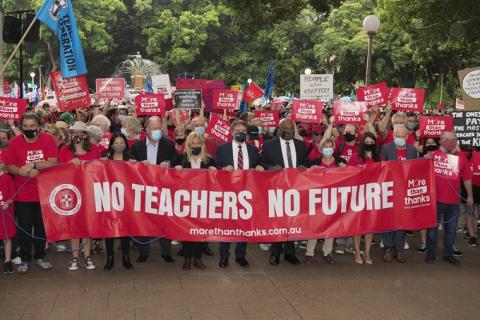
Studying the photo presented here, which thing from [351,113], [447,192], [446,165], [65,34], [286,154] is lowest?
[447,192]

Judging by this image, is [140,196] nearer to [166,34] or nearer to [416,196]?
[416,196]

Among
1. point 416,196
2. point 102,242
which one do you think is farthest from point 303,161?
point 102,242

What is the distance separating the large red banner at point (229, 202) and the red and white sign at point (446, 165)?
8.2 inches

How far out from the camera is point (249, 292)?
7.24 m

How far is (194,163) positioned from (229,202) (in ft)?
2.47

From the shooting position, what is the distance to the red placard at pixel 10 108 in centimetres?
1056

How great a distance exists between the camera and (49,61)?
5253 cm

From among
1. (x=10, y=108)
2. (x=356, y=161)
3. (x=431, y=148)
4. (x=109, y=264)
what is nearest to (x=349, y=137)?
(x=356, y=161)

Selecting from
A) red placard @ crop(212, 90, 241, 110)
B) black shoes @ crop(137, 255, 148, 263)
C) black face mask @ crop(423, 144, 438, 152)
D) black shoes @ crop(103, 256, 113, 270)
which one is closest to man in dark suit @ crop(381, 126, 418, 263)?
black face mask @ crop(423, 144, 438, 152)

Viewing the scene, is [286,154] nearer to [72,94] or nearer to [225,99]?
[72,94]

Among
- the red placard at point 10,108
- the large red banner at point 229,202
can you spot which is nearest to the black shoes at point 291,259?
the large red banner at point 229,202

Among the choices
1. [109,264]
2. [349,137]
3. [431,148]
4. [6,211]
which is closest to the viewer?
[6,211]

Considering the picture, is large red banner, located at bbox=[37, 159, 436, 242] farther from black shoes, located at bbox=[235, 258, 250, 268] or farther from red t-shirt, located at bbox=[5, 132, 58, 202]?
black shoes, located at bbox=[235, 258, 250, 268]

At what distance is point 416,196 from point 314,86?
635 cm
